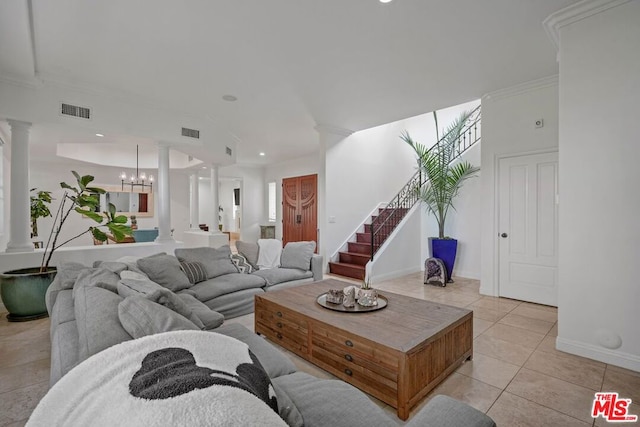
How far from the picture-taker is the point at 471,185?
18.2ft

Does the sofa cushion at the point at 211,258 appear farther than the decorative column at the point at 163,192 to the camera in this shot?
No

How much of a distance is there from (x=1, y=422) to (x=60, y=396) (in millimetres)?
1817

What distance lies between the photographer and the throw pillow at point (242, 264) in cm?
422

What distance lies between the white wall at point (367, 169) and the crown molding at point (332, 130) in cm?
16

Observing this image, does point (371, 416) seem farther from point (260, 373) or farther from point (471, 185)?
point (471, 185)

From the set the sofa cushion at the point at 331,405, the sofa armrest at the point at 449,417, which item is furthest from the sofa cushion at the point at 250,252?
the sofa armrest at the point at 449,417

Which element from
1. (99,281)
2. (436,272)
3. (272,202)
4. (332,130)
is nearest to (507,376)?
(436,272)

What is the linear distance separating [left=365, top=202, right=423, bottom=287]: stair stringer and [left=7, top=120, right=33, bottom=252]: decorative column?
4.87m

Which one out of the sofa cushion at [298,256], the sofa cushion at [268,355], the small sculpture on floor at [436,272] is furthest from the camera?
the small sculpture on floor at [436,272]

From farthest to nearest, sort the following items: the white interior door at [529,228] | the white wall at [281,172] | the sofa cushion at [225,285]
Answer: the white wall at [281,172] < the white interior door at [529,228] < the sofa cushion at [225,285]

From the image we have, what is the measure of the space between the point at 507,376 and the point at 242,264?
10.7ft

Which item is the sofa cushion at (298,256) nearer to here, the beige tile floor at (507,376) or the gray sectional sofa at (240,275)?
the gray sectional sofa at (240,275)

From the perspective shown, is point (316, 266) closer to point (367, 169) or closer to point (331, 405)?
point (367, 169)

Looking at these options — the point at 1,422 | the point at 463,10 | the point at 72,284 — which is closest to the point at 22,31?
the point at 72,284
